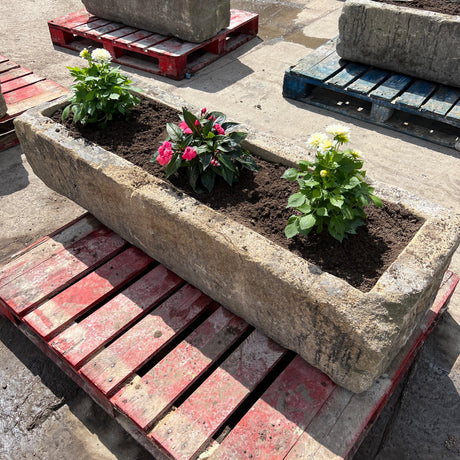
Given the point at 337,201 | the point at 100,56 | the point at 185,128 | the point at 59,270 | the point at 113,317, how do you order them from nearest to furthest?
the point at 337,201 → the point at 113,317 → the point at 185,128 → the point at 59,270 → the point at 100,56

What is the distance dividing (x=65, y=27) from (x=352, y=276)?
5067mm

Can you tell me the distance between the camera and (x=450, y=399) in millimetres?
2264

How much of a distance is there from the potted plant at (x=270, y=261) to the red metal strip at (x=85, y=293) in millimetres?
111

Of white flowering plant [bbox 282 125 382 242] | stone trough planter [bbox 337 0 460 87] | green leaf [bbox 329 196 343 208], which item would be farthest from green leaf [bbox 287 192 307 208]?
stone trough planter [bbox 337 0 460 87]

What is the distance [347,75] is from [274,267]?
3.05 metres

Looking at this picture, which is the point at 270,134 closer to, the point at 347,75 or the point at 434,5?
the point at 347,75

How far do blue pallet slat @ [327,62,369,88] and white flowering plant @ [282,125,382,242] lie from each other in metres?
2.45

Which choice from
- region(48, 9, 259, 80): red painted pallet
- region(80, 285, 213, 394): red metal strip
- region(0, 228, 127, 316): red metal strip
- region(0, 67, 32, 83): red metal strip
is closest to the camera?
region(80, 285, 213, 394): red metal strip

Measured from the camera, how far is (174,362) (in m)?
2.09

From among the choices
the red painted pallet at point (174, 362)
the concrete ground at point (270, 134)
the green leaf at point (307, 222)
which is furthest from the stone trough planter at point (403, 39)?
the green leaf at point (307, 222)

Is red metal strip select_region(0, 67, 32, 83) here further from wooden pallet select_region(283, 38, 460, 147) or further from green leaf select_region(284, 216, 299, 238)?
green leaf select_region(284, 216, 299, 238)

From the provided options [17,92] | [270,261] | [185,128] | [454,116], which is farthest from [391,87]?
[17,92]

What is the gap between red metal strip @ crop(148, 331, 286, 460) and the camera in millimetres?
1813

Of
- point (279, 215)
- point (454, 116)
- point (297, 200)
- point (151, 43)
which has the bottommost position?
point (454, 116)
